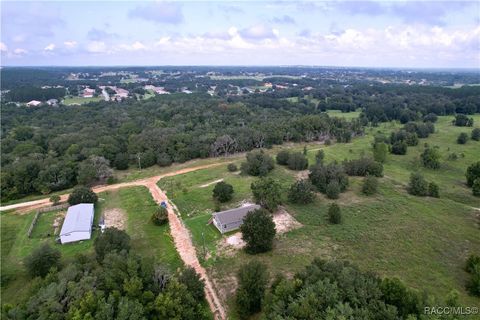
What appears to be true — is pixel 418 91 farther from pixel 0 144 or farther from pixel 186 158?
pixel 0 144

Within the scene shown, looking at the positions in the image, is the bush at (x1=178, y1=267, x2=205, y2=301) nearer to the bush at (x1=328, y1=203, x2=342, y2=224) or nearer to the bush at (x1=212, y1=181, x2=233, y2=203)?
the bush at (x1=212, y1=181, x2=233, y2=203)

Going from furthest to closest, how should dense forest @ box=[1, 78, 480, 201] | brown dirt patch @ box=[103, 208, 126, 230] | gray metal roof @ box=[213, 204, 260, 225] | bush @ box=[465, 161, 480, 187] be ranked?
dense forest @ box=[1, 78, 480, 201]
bush @ box=[465, 161, 480, 187]
brown dirt patch @ box=[103, 208, 126, 230]
gray metal roof @ box=[213, 204, 260, 225]

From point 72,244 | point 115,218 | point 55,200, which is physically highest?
point 55,200

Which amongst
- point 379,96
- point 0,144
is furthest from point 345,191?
point 379,96

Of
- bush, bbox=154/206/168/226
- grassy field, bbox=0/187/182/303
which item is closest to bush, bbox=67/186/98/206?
grassy field, bbox=0/187/182/303

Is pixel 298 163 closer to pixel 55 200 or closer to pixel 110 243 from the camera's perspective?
pixel 110 243

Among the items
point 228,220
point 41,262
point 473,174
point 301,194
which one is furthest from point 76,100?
point 473,174
